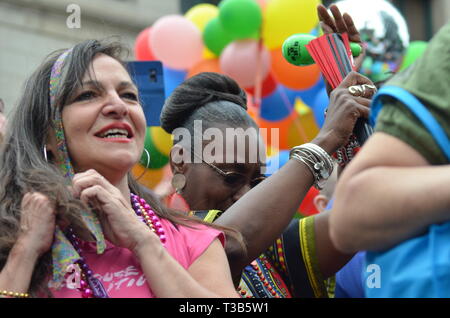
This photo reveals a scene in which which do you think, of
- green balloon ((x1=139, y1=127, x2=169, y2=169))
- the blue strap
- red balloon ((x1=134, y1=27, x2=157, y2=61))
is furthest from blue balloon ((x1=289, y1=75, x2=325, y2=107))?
the blue strap

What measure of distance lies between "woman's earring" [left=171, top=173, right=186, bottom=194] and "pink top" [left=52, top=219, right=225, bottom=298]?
2.06 ft

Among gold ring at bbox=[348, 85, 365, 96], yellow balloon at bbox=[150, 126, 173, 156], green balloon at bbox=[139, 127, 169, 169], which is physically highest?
gold ring at bbox=[348, 85, 365, 96]

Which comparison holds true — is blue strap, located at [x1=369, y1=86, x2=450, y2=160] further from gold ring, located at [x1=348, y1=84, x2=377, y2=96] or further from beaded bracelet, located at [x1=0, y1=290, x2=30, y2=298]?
beaded bracelet, located at [x1=0, y1=290, x2=30, y2=298]

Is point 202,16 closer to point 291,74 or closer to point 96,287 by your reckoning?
point 291,74

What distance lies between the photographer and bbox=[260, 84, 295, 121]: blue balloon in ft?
19.0

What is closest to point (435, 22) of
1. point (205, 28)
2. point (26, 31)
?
point (26, 31)

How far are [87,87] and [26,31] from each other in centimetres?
812

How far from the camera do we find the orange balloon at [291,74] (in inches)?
212

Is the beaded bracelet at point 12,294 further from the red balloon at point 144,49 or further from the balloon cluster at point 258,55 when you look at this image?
the red balloon at point 144,49

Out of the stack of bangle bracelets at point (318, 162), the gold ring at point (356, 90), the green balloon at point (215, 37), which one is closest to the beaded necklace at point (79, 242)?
the stack of bangle bracelets at point (318, 162)

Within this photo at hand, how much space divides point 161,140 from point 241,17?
4.46ft

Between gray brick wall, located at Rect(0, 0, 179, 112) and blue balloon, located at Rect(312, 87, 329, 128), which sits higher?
gray brick wall, located at Rect(0, 0, 179, 112)

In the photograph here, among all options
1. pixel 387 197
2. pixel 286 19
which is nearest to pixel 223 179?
pixel 387 197

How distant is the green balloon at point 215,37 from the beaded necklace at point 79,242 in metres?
3.58
